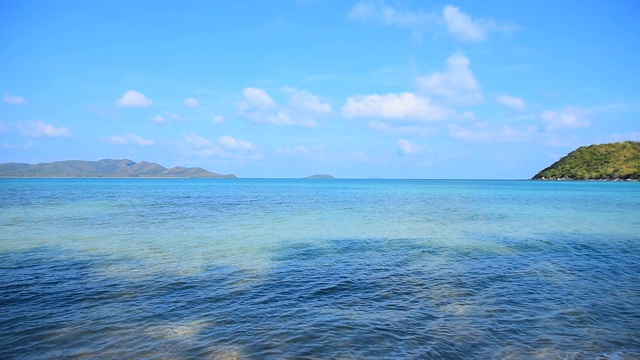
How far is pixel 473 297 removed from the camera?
1285 centimetres

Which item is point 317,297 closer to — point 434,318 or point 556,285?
point 434,318

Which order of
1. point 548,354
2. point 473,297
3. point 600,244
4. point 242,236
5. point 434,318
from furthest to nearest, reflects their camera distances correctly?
1. point 242,236
2. point 600,244
3. point 473,297
4. point 434,318
5. point 548,354

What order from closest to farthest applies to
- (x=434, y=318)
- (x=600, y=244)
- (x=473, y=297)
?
(x=434, y=318) → (x=473, y=297) → (x=600, y=244)

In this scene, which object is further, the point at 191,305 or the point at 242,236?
the point at 242,236

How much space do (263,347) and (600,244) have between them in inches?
942

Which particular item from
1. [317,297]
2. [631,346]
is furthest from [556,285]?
[317,297]

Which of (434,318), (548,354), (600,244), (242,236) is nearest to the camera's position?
(548,354)

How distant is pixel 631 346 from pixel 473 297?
4419mm

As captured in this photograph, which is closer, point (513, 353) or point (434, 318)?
point (513, 353)

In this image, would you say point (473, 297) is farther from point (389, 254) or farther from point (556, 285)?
point (389, 254)

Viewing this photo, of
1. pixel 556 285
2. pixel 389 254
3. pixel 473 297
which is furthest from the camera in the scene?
pixel 389 254

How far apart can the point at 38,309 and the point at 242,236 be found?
1495 cm

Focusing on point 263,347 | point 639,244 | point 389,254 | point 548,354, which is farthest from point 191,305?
point 639,244

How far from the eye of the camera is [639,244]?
2352 cm
